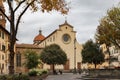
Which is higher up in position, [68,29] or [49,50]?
[68,29]

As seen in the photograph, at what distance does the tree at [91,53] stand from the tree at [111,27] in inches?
782

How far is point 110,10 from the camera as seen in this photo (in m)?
69.8

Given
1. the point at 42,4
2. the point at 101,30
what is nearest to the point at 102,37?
the point at 101,30

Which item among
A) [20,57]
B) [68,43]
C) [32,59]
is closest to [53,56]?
[32,59]

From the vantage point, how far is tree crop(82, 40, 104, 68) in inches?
3656

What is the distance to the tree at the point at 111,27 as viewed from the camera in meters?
68.2

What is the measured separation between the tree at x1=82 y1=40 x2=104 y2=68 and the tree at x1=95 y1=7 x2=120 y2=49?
19874mm

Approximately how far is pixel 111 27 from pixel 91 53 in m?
24.9

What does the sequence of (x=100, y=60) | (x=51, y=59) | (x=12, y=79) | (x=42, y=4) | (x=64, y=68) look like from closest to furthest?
(x=12, y=79), (x=42, y=4), (x=100, y=60), (x=51, y=59), (x=64, y=68)

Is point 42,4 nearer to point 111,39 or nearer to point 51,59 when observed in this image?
point 111,39

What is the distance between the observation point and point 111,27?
226ft

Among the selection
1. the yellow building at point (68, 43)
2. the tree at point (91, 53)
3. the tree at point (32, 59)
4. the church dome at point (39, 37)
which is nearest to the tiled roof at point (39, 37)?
the church dome at point (39, 37)

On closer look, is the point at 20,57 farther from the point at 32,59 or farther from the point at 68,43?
the point at 32,59

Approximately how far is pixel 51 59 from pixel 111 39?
38.9 meters
